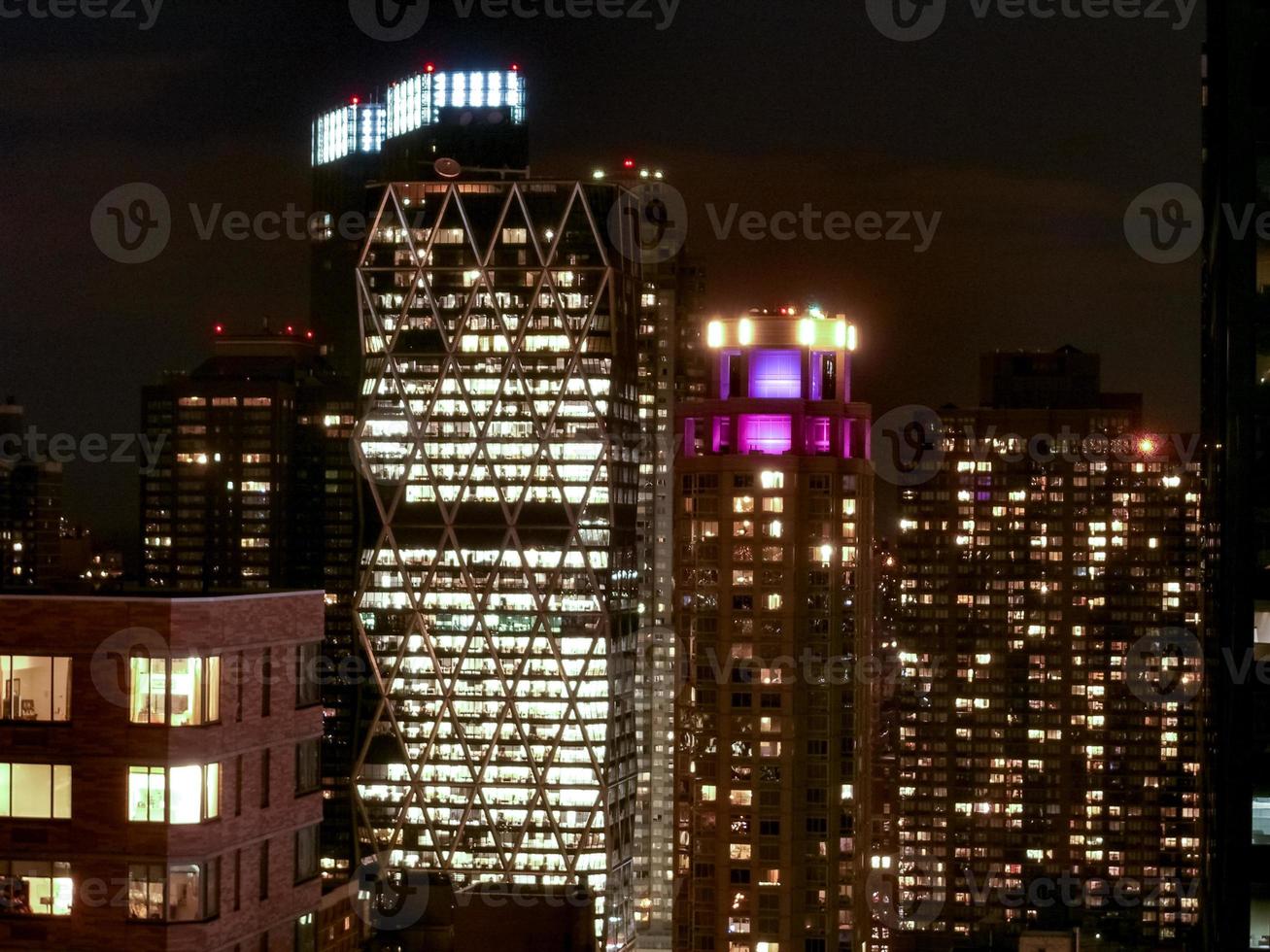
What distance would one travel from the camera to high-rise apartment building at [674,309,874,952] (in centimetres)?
8744

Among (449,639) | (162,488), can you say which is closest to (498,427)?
(449,639)

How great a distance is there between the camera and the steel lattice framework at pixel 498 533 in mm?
133875

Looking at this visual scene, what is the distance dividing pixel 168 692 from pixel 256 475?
14004 centimetres

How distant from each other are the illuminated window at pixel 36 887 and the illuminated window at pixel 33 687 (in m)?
1.94

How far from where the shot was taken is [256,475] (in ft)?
545

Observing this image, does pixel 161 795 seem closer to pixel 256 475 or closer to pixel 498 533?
pixel 498 533

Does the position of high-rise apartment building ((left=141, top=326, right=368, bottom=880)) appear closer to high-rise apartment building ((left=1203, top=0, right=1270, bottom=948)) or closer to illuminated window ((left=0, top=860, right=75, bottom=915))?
high-rise apartment building ((left=1203, top=0, right=1270, bottom=948))

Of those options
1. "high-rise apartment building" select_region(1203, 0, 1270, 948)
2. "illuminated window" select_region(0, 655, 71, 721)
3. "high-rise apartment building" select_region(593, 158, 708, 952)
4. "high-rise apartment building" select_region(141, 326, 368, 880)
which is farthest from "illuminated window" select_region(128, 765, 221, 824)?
"high-rise apartment building" select_region(141, 326, 368, 880)

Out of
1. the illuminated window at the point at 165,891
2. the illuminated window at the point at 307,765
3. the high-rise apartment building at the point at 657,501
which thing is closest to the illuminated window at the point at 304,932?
the illuminated window at the point at 307,765

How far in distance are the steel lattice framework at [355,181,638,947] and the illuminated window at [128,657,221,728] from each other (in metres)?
104

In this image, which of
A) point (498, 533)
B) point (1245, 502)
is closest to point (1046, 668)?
point (498, 533)

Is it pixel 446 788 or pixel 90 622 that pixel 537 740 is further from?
pixel 90 622

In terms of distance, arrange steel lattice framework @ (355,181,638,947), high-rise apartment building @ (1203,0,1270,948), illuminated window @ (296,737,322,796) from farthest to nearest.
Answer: steel lattice framework @ (355,181,638,947) → high-rise apartment building @ (1203,0,1270,948) → illuminated window @ (296,737,322,796)

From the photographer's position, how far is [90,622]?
28188 millimetres
